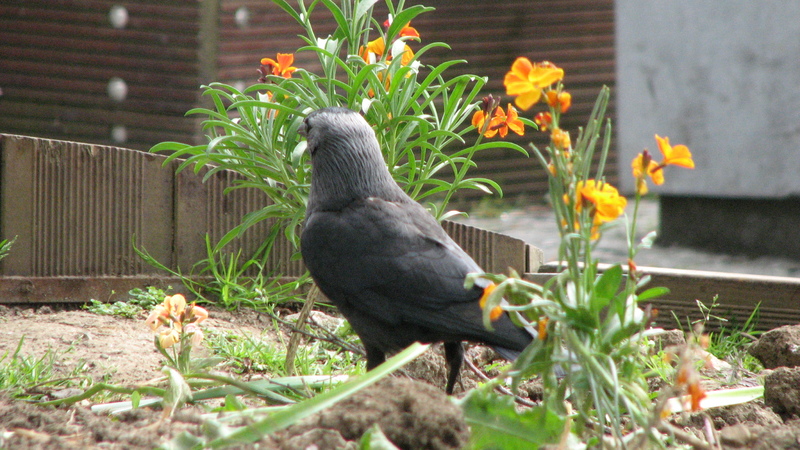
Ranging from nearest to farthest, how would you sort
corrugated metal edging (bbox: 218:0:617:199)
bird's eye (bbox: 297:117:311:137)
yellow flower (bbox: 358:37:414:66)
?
1. bird's eye (bbox: 297:117:311:137)
2. yellow flower (bbox: 358:37:414:66)
3. corrugated metal edging (bbox: 218:0:617:199)

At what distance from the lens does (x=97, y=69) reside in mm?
6453

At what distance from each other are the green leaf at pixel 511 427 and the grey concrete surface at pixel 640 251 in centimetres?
451

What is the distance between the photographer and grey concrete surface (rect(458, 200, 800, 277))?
6.45 metres

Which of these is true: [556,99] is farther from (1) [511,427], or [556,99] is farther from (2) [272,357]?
(2) [272,357]

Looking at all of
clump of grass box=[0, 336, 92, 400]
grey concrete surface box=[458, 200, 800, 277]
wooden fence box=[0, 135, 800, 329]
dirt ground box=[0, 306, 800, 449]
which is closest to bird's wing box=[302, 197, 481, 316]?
dirt ground box=[0, 306, 800, 449]

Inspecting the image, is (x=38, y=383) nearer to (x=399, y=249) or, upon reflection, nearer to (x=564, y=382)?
(x=399, y=249)

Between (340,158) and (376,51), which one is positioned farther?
(376,51)

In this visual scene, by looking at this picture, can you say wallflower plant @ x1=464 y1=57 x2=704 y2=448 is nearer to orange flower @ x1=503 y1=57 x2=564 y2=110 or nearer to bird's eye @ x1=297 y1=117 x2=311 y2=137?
orange flower @ x1=503 y1=57 x2=564 y2=110

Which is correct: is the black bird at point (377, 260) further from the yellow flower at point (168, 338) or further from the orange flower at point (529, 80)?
the orange flower at point (529, 80)

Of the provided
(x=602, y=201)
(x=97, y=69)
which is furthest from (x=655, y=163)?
(x=97, y=69)

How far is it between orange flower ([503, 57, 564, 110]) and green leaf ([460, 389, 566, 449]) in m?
0.63

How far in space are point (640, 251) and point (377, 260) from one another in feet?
16.6

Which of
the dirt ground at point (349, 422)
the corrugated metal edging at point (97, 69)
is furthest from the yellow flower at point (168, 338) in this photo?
the corrugated metal edging at point (97, 69)

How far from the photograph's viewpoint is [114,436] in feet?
6.02
